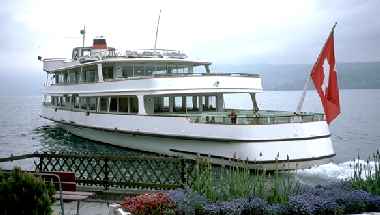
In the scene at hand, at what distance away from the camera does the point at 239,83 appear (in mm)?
23734

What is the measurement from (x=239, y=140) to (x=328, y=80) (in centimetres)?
434

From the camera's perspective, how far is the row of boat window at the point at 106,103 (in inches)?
1048

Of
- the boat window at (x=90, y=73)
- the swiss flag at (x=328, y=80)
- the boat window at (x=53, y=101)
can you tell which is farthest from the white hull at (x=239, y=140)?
the boat window at (x=53, y=101)

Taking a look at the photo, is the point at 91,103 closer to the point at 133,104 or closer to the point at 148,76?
the point at 133,104

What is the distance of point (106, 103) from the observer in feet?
94.3

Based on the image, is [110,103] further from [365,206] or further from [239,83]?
[365,206]

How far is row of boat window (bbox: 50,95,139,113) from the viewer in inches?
1048

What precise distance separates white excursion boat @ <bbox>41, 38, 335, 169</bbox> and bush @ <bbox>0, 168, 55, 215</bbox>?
9194 mm

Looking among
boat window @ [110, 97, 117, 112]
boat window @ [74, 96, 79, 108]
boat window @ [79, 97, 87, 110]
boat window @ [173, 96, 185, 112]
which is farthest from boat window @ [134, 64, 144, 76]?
boat window @ [74, 96, 79, 108]

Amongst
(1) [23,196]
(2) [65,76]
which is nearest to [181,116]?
(1) [23,196]

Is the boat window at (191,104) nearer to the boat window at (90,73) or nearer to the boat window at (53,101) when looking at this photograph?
the boat window at (90,73)

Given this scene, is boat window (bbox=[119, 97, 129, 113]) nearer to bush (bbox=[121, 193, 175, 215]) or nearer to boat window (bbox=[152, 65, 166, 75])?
boat window (bbox=[152, 65, 166, 75])

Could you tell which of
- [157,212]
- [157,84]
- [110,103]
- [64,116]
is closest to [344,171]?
[157,84]

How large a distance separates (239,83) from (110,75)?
8.77 meters
